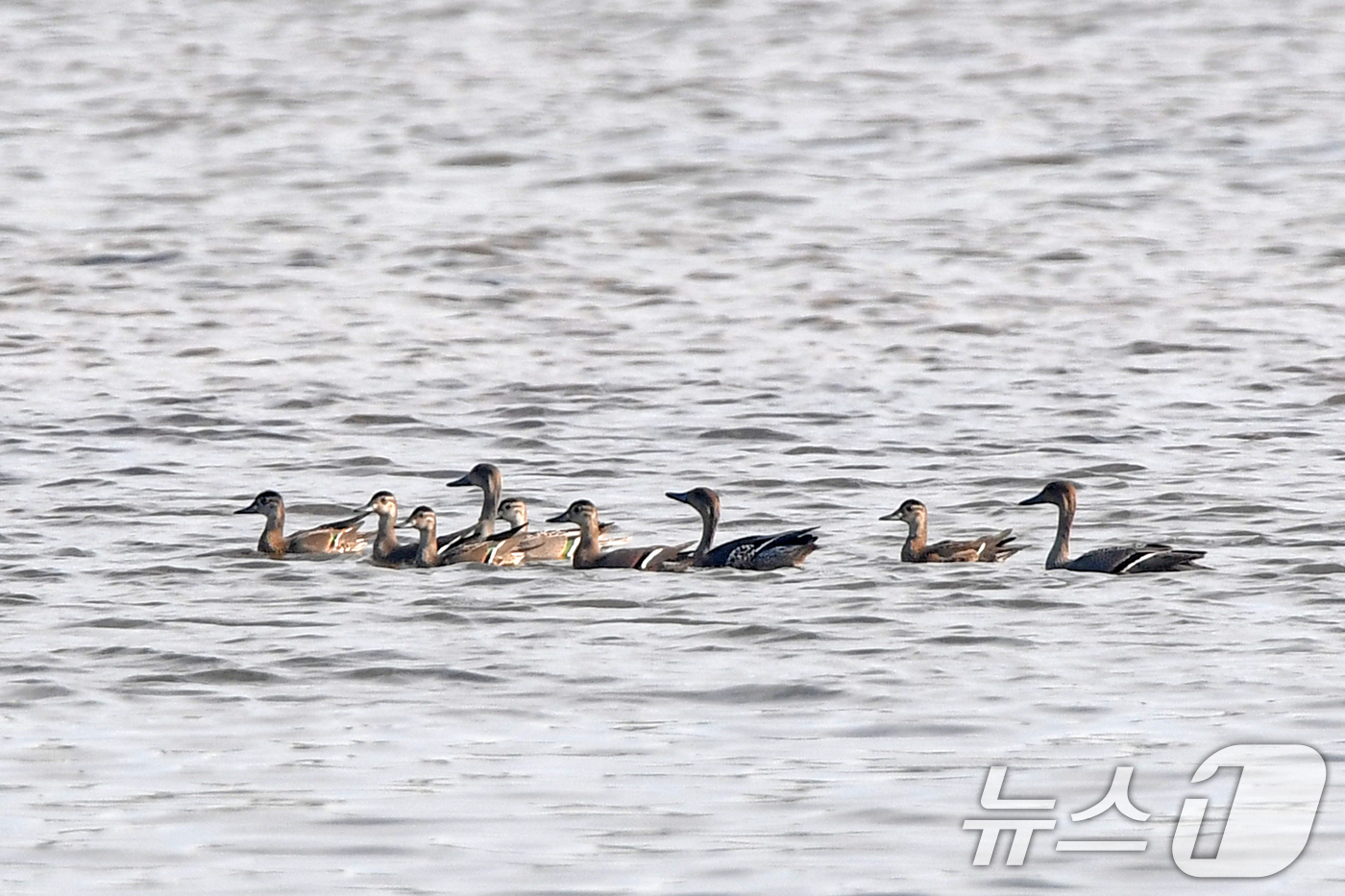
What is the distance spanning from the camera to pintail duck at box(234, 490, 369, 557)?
638 inches

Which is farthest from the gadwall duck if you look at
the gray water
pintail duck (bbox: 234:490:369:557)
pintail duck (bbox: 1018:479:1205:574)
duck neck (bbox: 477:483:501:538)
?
pintail duck (bbox: 1018:479:1205:574)

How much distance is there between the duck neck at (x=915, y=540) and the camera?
622 inches

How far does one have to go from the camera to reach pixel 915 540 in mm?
15859

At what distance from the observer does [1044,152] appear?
34156mm

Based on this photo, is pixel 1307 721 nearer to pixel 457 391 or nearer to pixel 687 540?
pixel 687 540

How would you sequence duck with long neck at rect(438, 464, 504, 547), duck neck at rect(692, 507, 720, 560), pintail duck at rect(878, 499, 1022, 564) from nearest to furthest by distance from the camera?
pintail duck at rect(878, 499, 1022, 564), duck neck at rect(692, 507, 720, 560), duck with long neck at rect(438, 464, 504, 547)

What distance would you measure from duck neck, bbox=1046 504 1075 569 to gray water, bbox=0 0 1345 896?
42 cm

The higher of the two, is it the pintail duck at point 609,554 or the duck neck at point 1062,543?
the pintail duck at point 609,554

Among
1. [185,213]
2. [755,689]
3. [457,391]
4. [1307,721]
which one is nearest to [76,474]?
Result: [457,391]

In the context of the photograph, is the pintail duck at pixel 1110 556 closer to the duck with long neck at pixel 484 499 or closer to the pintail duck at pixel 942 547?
the pintail duck at pixel 942 547

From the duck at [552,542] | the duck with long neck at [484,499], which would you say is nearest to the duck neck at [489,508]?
the duck with long neck at [484,499]

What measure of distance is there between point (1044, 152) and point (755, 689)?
22.6 m

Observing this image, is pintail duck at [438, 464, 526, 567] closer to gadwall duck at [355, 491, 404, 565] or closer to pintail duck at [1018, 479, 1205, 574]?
gadwall duck at [355, 491, 404, 565]

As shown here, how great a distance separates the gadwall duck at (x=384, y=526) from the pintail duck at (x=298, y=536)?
0.11 meters
